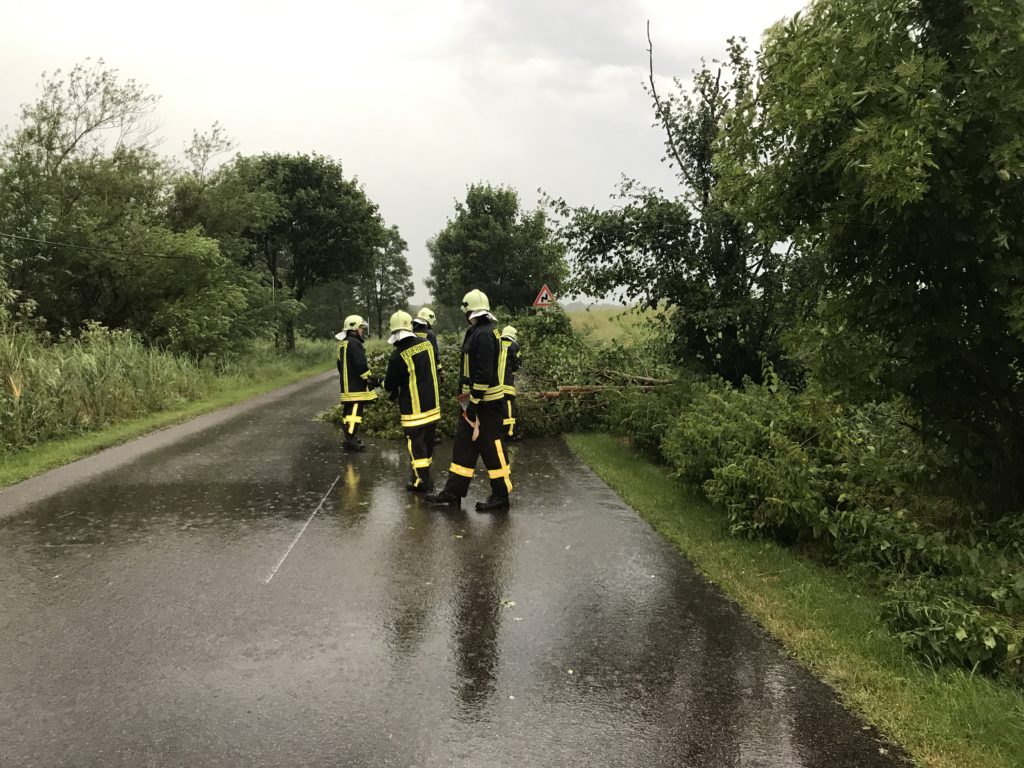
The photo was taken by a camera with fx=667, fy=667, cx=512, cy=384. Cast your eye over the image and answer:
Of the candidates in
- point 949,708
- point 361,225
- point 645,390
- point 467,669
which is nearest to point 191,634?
point 467,669

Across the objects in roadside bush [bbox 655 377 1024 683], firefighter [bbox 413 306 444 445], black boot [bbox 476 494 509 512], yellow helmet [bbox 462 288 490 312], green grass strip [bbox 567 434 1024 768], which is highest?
yellow helmet [bbox 462 288 490 312]

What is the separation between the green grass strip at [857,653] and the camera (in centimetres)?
275

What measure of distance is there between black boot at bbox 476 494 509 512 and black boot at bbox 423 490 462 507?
0.21 metres

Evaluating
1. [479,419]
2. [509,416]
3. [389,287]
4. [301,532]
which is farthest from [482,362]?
[389,287]

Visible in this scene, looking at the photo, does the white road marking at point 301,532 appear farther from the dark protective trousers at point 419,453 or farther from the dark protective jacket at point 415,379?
the dark protective jacket at point 415,379

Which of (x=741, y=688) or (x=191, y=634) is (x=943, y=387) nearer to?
(x=741, y=688)

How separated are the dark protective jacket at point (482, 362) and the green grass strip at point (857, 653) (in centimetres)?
193

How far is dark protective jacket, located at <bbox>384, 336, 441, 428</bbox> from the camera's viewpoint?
7.03 meters

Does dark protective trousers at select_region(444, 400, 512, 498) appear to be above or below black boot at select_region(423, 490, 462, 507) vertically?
above

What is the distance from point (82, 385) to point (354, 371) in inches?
203

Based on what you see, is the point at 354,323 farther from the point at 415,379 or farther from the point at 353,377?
the point at 415,379

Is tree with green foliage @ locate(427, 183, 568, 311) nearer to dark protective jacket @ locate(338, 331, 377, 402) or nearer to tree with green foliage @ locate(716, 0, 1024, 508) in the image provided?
dark protective jacket @ locate(338, 331, 377, 402)

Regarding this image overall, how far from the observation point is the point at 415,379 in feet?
23.2

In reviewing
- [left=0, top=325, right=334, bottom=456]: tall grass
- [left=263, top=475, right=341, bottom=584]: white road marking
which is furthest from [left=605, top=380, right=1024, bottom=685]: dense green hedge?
[left=0, top=325, right=334, bottom=456]: tall grass
